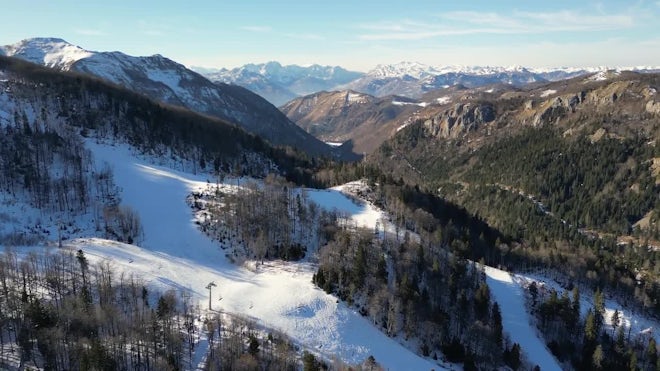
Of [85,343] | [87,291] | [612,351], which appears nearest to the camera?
[85,343]

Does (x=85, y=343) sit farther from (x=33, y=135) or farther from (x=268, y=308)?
(x=33, y=135)

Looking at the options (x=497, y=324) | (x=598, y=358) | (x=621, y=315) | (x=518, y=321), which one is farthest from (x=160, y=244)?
(x=621, y=315)

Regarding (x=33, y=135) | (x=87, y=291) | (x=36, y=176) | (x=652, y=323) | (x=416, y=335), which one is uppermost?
(x=33, y=135)

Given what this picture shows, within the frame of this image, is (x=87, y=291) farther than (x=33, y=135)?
No

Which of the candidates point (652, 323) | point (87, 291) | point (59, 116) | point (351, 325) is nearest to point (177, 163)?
point (59, 116)

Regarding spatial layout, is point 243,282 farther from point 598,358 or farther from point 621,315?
point 621,315

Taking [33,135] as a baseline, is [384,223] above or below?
below
